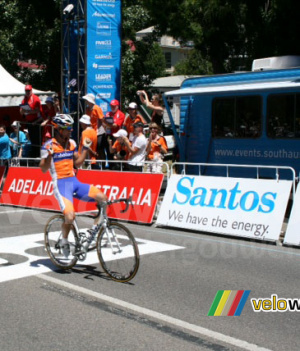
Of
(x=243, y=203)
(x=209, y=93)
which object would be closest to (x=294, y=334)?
(x=243, y=203)

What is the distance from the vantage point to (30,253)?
28.2 ft

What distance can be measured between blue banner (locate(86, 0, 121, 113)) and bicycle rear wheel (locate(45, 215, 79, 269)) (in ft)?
33.9

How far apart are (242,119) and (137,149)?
263cm

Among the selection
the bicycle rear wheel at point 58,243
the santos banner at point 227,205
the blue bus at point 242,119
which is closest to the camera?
the bicycle rear wheel at point 58,243

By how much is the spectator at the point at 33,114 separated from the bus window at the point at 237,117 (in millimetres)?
5602

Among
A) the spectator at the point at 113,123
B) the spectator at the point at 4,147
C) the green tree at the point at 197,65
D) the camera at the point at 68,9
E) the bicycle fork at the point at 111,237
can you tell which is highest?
the green tree at the point at 197,65

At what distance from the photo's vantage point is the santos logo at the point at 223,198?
9.59m

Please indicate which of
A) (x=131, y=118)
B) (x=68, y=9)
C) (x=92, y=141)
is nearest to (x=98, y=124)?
(x=131, y=118)

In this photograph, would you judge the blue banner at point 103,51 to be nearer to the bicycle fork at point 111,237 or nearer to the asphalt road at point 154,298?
the asphalt road at point 154,298

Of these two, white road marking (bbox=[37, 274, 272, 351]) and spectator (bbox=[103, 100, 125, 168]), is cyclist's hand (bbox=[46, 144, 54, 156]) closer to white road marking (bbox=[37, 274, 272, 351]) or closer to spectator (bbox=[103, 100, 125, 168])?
white road marking (bbox=[37, 274, 272, 351])

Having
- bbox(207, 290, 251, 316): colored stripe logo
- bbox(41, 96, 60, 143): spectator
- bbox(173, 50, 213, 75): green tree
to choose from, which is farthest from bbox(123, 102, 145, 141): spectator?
bbox(173, 50, 213, 75): green tree

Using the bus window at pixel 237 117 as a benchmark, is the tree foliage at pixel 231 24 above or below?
above

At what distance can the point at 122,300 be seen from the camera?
6.19m

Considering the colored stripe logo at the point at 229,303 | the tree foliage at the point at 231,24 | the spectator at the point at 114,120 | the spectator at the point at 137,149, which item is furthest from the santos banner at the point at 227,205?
the tree foliage at the point at 231,24
